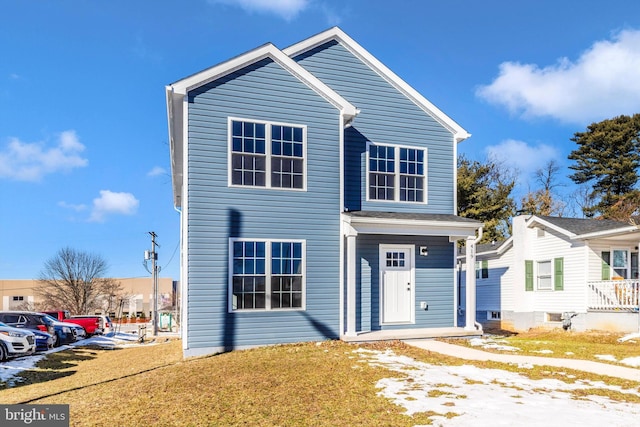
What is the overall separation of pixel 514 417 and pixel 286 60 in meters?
9.16

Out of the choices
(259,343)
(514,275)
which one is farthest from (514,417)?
(514,275)

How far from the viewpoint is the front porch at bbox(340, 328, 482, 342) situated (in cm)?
1148

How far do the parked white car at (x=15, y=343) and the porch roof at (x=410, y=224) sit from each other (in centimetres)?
1047

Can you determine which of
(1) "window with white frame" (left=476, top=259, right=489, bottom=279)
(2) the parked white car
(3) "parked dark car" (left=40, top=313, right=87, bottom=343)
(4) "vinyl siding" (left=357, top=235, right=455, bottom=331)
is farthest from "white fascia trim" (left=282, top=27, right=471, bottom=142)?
(3) "parked dark car" (left=40, top=313, right=87, bottom=343)

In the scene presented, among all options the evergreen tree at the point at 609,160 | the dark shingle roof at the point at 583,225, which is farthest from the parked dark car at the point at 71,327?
the evergreen tree at the point at 609,160

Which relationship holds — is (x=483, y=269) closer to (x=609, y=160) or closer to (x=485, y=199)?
(x=485, y=199)

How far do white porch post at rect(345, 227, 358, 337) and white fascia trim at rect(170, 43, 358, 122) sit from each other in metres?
3.15

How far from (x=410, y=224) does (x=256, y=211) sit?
390 centimetres

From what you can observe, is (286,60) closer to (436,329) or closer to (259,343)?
(259,343)

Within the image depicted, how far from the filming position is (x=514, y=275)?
21500 mm

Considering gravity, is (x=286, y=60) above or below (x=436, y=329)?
above

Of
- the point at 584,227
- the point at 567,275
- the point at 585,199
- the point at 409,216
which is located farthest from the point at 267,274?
the point at 585,199

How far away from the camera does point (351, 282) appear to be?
11430 mm

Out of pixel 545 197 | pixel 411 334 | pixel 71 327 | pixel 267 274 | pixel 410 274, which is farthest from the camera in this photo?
pixel 545 197
